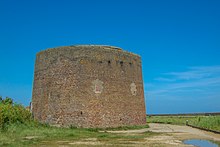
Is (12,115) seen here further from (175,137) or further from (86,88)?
(175,137)

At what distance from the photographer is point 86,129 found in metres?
18.0

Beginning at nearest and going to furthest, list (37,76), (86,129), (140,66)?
(86,129), (37,76), (140,66)

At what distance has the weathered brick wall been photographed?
1875 cm

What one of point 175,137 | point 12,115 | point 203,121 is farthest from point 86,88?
point 203,121

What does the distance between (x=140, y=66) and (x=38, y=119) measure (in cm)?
916

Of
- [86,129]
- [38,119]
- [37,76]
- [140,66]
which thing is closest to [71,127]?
[86,129]

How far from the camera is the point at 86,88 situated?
18.8 m

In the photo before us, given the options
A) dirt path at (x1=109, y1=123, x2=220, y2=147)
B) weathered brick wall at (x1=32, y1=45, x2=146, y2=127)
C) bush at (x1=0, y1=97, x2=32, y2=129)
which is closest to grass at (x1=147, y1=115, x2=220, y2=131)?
dirt path at (x1=109, y1=123, x2=220, y2=147)

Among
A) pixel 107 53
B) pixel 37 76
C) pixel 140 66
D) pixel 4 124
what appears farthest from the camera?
pixel 140 66

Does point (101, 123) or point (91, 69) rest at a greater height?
point (91, 69)

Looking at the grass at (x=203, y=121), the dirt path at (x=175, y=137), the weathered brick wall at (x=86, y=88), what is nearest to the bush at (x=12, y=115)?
the weathered brick wall at (x=86, y=88)

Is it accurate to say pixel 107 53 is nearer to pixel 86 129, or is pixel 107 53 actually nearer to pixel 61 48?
pixel 61 48

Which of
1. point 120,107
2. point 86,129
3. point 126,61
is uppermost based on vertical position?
point 126,61

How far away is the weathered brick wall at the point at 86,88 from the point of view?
738 inches
